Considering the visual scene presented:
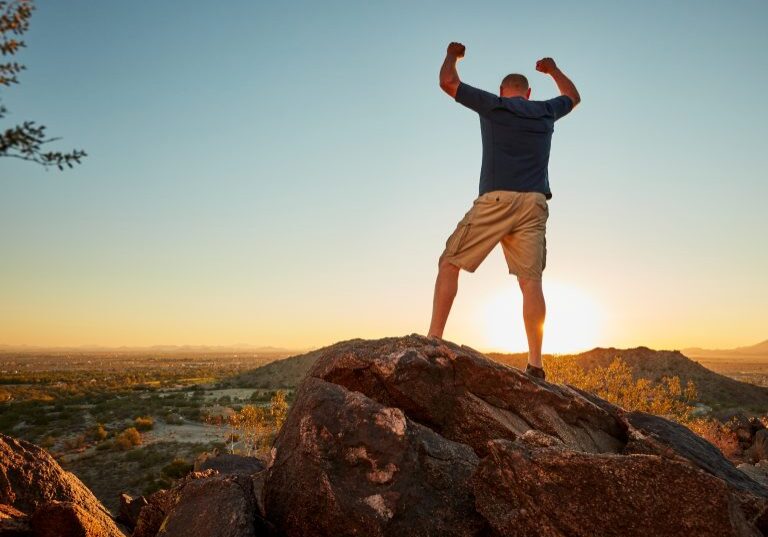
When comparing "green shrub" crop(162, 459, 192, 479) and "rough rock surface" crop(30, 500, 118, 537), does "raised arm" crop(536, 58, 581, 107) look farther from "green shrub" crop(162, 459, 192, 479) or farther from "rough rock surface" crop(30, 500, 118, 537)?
"green shrub" crop(162, 459, 192, 479)

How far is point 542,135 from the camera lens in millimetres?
6078

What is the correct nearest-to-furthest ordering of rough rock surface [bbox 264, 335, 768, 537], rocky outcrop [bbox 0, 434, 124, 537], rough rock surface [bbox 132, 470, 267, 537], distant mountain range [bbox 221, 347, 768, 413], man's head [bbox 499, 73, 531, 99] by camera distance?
1. rough rock surface [bbox 264, 335, 768, 537]
2. rough rock surface [bbox 132, 470, 267, 537]
3. rocky outcrop [bbox 0, 434, 124, 537]
4. man's head [bbox 499, 73, 531, 99]
5. distant mountain range [bbox 221, 347, 768, 413]

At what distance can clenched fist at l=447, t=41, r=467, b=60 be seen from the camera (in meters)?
5.89

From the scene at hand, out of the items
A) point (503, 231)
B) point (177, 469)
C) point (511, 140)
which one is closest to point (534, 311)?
point (503, 231)

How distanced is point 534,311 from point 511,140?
1.80 metres

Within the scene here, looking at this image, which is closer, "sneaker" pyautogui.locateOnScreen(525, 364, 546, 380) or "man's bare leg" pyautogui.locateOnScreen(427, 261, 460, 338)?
"man's bare leg" pyautogui.locateOnScreen(427, 261, 460, 338)

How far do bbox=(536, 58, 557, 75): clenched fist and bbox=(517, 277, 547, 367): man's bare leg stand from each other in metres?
2.59

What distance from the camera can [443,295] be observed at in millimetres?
5812

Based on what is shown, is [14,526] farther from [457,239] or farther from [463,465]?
[457,239]

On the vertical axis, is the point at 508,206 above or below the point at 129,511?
above

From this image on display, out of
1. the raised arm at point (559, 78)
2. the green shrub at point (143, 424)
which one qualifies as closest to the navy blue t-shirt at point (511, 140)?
the raised arm at point (559, 78)

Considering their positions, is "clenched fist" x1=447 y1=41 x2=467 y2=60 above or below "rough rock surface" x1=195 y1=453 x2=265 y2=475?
above

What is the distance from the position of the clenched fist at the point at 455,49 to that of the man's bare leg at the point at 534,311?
2.43 metres

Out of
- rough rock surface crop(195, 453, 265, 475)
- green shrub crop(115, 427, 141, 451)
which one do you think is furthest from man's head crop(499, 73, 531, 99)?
green shrub crop(115, 427, 141, 451)
